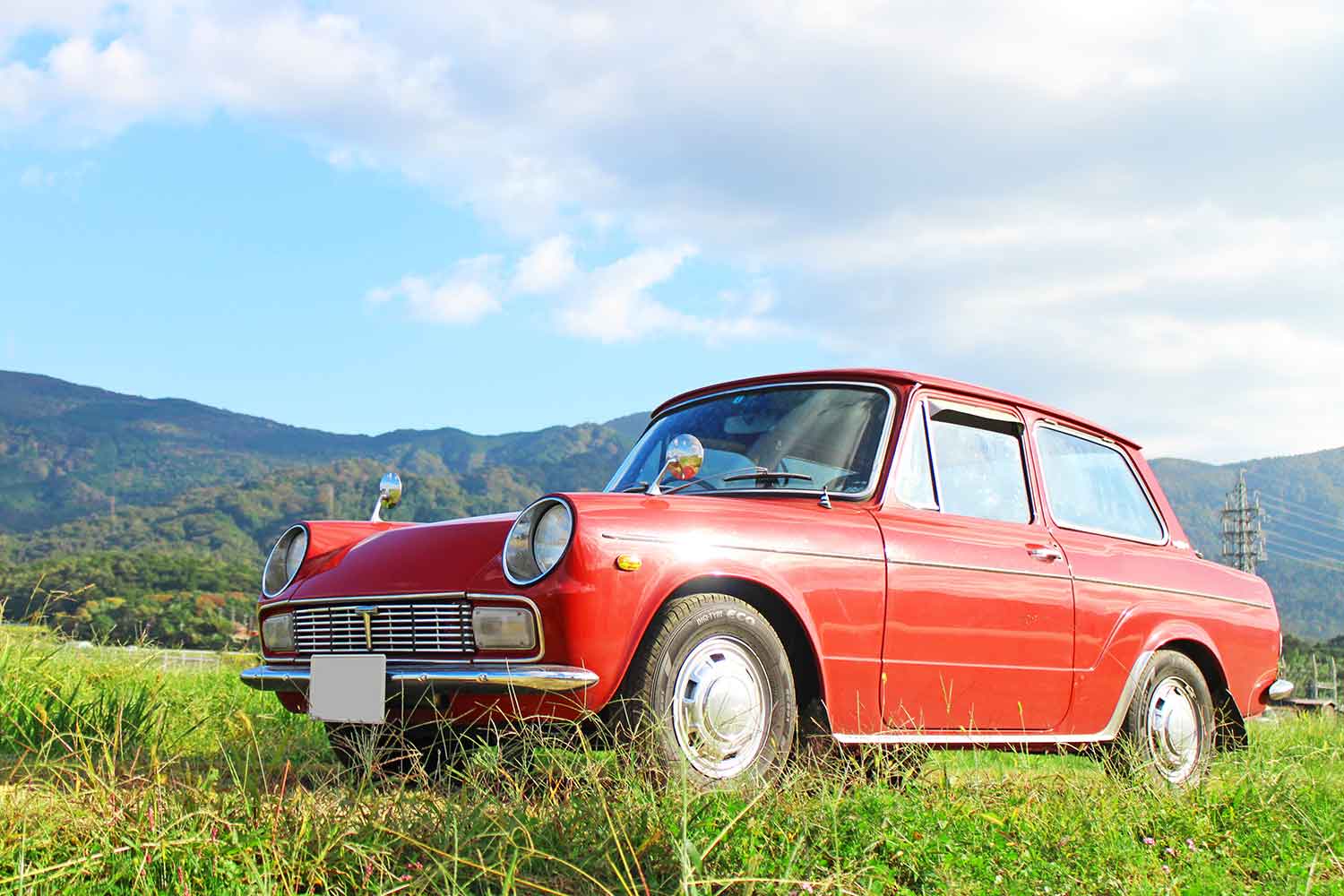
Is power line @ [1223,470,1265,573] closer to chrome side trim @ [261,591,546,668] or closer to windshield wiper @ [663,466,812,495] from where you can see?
windshield wiper @ [663,466,812,495]

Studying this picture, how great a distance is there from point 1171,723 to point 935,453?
1.91 metres

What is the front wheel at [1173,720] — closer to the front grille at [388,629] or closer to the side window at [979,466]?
the side window at [979,466]

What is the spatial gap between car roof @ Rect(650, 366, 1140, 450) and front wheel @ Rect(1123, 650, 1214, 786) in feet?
4.26

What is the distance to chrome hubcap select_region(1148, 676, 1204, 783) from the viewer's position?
576 cm

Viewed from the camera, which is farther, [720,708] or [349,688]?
[349,688]

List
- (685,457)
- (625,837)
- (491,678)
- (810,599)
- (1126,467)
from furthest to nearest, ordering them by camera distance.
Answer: (1126,467) < (810,599) < (685,457) < (491,678) < (625,837)

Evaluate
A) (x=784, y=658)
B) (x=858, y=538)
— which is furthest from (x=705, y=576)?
(x=858, y=538)

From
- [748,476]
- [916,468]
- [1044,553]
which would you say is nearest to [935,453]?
[916,468]

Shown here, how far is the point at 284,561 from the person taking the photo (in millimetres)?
5230

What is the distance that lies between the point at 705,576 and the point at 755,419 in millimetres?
1296

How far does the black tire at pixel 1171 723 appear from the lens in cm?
562

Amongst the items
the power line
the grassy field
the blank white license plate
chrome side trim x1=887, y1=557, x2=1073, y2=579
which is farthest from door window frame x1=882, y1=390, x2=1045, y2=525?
the power line

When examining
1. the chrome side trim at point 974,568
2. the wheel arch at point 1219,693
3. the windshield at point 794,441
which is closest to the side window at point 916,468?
the windshield at point 794,441

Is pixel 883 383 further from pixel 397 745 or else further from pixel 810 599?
pixel 397 745
